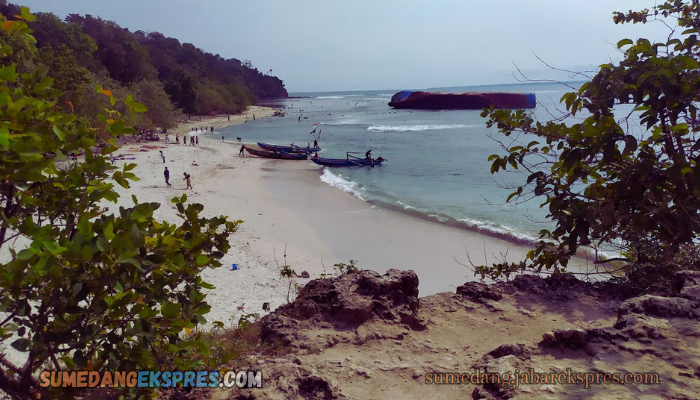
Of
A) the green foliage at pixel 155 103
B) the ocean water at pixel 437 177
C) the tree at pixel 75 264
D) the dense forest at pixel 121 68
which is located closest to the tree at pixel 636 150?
the ocean water at pixel 437 177

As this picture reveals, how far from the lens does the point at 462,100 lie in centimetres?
8325

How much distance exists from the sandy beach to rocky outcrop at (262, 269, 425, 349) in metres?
1.69

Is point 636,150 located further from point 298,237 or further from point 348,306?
point 298,237

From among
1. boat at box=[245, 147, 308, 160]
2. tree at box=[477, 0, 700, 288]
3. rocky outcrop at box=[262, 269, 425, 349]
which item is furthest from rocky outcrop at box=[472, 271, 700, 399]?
boat at box=[245, 147, 308, 160]

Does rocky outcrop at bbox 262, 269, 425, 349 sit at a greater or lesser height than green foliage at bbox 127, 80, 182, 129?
lesser

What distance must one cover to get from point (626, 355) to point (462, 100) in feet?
282

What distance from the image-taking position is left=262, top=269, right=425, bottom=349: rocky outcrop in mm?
3826

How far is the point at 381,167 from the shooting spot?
27.2m

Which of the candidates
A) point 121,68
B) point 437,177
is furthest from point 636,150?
point 121,68

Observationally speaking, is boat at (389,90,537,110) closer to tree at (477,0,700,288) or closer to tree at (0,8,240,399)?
tree at (477,0,700,288)

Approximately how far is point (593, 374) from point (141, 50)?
6293cm

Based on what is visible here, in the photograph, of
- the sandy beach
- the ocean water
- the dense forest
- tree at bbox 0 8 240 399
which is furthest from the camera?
the dense forest

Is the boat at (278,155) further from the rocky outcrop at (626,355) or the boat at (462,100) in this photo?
the boat at (462,100)

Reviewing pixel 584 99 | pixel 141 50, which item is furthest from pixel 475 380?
pixel 141 50
